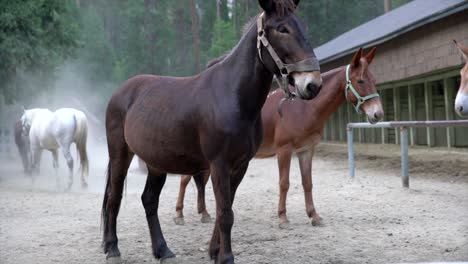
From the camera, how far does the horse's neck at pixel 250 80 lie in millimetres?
3316

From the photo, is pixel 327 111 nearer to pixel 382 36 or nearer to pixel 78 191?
pixel 78 191

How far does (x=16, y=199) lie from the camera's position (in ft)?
27.7

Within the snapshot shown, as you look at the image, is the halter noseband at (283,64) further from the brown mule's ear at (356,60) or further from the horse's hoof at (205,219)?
the horse's hoof at (205,219)

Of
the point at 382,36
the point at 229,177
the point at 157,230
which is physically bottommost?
the point at 157,230

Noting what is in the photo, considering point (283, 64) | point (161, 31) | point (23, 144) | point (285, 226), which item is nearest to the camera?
point (283, 64)

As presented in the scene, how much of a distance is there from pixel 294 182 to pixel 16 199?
17.1 feet

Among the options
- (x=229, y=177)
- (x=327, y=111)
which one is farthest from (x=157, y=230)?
(x=327, y=111)

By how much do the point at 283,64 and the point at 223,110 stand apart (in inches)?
20.7

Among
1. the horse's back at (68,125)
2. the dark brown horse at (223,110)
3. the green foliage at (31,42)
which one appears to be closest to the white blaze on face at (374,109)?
the dark brown horse at (223,110)

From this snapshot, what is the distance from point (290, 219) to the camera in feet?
19.8

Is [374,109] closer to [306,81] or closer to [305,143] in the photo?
[305,143]

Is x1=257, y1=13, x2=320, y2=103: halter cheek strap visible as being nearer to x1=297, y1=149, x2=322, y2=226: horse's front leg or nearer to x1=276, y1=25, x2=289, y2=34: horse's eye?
x1=276, y1=25, x2=289, y2=34: horse's eye

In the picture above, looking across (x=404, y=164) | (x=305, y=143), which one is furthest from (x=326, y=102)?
(x=404, y=164)

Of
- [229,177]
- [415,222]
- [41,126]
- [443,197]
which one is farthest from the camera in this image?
[41,126]
